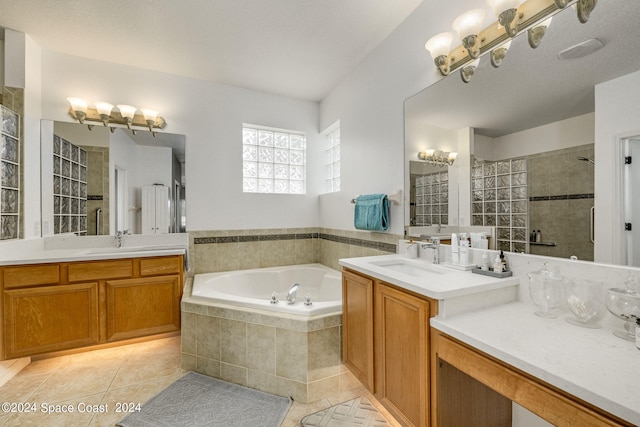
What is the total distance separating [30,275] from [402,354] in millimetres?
2761

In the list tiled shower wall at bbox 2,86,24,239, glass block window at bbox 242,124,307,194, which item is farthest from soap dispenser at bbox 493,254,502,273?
tiled shower wall at bbox 2,86,24,239

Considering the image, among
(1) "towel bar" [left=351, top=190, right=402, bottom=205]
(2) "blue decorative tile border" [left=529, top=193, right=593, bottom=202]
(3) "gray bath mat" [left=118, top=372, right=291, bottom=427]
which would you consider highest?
(1) "towel bar" [left=351, top=190, right=402, bottom=205]

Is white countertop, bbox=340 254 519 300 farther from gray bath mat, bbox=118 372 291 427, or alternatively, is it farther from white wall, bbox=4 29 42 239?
white wall, bbox=4 29 42 239

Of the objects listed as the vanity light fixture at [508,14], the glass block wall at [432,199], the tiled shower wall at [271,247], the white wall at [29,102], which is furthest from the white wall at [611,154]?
the white wall at [29,102]

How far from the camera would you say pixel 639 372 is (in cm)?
74

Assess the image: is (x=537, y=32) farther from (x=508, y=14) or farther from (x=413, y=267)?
(x=413, y=267)

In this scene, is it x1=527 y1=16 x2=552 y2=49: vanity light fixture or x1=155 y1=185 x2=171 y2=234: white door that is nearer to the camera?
x1=527 y1=16 x2=552 y2=49: vanity light fixture

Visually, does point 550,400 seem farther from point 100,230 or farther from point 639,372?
point 100,230

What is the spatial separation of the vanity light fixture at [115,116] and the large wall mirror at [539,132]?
8.97 feet

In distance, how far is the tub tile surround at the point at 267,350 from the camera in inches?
72.4

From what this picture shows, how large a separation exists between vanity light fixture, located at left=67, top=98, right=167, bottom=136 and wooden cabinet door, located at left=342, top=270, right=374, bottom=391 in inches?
98.2

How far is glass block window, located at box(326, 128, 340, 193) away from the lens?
342cm

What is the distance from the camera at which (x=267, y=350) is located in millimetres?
1932

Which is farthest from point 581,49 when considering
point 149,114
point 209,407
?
point 149,114
